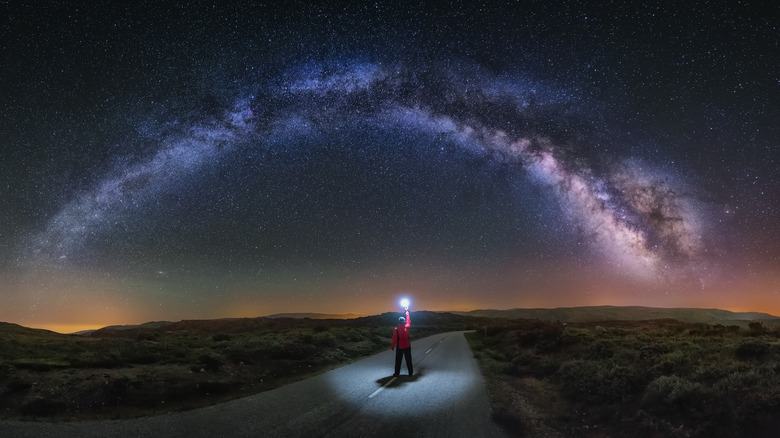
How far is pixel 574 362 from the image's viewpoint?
13242 millimetres

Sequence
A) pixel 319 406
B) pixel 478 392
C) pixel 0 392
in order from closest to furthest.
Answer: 1. pixel 319 406
2. pixel 0 392
3. pixel 478 392

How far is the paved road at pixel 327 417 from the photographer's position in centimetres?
706

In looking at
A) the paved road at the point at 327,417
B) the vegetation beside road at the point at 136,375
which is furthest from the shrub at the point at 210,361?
the paved road at the point at 327,417

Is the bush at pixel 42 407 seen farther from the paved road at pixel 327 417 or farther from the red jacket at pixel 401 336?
the red jacket at pixel 401 336

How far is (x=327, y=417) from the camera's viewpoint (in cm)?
777

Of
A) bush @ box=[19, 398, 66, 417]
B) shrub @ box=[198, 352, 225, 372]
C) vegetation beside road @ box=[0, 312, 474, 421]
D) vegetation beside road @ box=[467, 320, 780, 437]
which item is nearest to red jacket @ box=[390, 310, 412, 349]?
vegetation beside road @ box=[467, 320, 780, 437]

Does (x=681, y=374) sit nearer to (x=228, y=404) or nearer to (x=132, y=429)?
(x=228, y=404)

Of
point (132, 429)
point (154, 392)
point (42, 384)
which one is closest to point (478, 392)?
point (132, 429)

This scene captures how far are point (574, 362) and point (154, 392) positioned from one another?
13.0 m

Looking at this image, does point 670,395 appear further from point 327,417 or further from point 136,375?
point 136,375

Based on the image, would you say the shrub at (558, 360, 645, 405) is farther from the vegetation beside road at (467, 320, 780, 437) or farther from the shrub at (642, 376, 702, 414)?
the shrub at (642, 376, 702, 414)

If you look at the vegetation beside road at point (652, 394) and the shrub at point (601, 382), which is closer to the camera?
the vegetation beside road at point (652, 394)

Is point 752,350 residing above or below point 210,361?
above

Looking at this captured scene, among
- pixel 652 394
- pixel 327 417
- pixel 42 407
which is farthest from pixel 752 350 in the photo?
pixel 42 407
